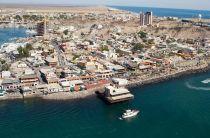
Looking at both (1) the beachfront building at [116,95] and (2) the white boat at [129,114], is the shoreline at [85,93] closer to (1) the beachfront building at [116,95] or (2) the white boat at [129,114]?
A: (1) the beachfront building at [116,95]

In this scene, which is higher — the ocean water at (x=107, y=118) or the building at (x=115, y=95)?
the building at (x=115, y=95)

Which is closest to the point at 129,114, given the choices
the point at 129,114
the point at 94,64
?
the point at 129,114

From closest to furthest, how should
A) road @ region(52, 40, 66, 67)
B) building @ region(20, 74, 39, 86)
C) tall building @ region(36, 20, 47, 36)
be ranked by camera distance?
1. building @ region(20, 74, 39, 86)
2. road @ region(52, 40, 66, 67)
3. tall building @ region(36, 20, 47, 36)

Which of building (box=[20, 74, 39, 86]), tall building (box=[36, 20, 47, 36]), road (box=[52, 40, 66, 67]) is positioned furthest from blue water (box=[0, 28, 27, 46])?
building (box=[20, 74, 39, 86])

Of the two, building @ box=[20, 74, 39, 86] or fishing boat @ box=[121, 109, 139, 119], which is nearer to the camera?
fishing boat @ box=[121, 109, 139, 119]

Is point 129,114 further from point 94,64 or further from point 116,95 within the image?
point 94,64

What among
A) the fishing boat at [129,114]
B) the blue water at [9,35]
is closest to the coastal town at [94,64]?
the fishing boat at [129,114]

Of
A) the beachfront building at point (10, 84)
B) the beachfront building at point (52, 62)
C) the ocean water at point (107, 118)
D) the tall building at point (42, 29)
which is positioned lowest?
the ocean water at point (107, 118)

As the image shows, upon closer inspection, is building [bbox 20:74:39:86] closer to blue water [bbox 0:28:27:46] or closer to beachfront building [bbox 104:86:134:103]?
beachfront building [bbox 104:86:134:103]

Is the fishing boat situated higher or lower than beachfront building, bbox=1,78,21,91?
lower
